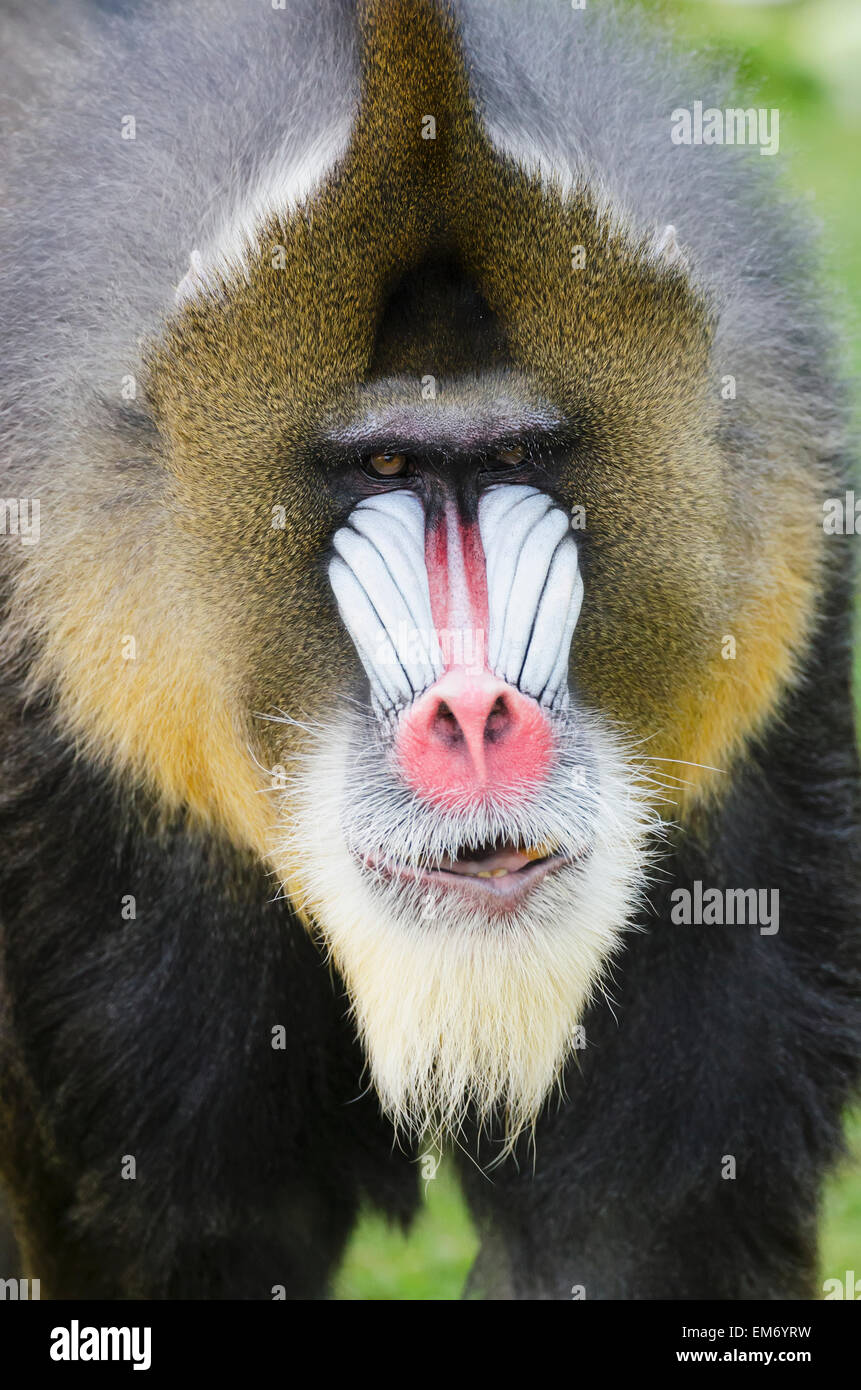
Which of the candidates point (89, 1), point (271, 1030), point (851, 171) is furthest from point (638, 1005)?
point (851, 171)

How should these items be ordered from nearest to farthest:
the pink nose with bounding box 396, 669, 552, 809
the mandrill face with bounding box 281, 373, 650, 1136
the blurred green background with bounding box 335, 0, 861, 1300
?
the pink nose with bounding box 396, 669, 552, 809
the mandrill face with bounding box 281, 373, 650, 1136
the blurred green background with bounding box 335, 0, 861, 1300

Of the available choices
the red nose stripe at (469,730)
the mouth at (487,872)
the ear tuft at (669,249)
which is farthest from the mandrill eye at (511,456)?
the mouth at (487,872)

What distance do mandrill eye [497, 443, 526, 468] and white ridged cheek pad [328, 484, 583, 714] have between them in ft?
0.16

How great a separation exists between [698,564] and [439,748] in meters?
0.72

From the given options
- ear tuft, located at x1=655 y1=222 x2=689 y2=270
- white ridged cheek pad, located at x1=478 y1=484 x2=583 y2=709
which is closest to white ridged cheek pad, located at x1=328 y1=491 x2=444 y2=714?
white ridged cheek pad, located at x1=478 y1=484 x2=583 y2=709

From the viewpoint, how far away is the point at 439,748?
11.0 ft

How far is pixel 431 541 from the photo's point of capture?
3.59 meters

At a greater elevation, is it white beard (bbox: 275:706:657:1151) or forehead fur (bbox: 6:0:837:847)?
forehead fur (bbox: 6:0:837:847)

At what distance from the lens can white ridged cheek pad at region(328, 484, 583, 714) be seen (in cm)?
344

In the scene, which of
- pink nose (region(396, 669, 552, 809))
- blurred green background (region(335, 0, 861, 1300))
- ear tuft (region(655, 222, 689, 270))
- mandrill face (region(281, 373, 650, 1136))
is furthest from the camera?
blurred green background (region(335, 0, 861, 1300))

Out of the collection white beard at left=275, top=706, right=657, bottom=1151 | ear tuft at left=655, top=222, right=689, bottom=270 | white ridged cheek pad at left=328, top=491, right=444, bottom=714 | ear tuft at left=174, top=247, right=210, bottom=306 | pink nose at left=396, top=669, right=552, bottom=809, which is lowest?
white beard at left=275, top=706, right=657, bottom=1151

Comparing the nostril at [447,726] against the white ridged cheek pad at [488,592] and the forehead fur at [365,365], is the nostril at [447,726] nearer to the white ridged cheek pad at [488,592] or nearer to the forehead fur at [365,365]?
the white ridged cheek pad at [488,592]

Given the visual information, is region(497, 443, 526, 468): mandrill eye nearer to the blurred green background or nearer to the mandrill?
the mandrill
